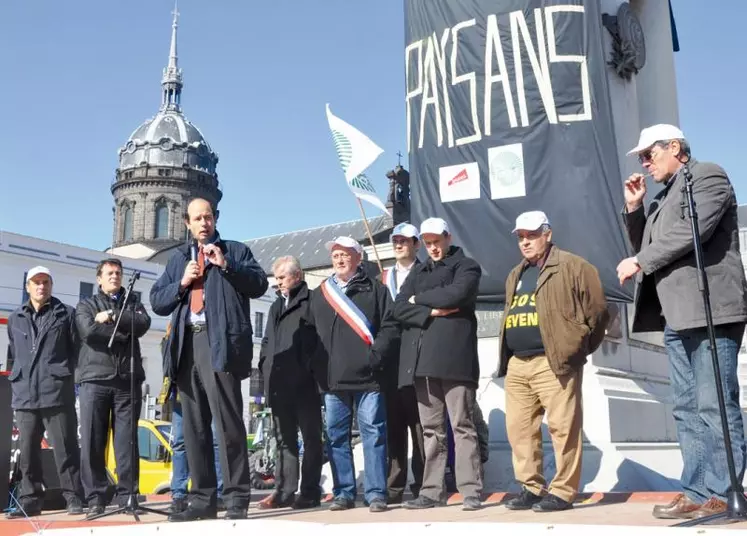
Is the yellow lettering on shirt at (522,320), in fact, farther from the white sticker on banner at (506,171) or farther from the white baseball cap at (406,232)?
the white sticker on banner at (506,171)

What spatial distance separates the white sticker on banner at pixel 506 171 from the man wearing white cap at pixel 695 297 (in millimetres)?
3440

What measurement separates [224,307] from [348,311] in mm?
1179

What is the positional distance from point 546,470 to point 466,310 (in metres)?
1.93

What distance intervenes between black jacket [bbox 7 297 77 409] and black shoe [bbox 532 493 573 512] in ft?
11.8

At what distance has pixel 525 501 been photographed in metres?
4.79

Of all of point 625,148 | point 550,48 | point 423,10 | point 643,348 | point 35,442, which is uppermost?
point 423,10

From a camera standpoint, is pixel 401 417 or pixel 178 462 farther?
pixel 401 417

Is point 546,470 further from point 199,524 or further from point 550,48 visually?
point 550,48

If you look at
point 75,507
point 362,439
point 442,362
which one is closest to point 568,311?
point 442,362

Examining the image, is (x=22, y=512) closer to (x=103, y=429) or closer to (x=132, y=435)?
(x=103, y=429)

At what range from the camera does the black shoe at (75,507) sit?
5.92m

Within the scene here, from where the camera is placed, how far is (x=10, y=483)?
626cm

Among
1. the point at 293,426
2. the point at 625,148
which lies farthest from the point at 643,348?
the point at 293,426

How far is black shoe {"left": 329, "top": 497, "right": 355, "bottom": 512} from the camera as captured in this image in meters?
5.25
